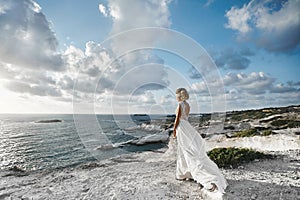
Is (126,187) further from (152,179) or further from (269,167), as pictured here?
(269,167)

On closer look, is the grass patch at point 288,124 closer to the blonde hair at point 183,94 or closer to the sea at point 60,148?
the sea at point 60,148

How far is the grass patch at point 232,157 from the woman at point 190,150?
2.59 metres

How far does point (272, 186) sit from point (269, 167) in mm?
2724

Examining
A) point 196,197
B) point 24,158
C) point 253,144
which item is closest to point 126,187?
point 196,197

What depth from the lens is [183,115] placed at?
6367 mm

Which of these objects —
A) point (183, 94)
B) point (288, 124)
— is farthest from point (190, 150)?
point (288, 124)

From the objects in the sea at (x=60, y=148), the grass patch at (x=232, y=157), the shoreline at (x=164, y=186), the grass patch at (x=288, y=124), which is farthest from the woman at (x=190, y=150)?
the grass patch at (x=288, y=124)

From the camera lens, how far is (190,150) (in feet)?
20.6

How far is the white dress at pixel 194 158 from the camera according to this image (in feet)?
18.8

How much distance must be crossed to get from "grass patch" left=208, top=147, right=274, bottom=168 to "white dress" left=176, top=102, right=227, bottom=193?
2.63m

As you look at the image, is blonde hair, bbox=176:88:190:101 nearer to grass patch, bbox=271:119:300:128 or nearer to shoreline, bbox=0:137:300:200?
shoreline, bbox=0:137:300:200

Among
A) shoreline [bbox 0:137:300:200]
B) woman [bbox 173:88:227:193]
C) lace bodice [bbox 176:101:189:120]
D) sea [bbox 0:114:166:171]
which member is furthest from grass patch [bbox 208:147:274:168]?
sea [bbox 0:114:166:171]

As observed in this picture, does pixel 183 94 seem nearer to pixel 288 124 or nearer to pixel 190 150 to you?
pixel 190 150

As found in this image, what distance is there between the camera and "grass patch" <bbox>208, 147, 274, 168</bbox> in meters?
8.53
